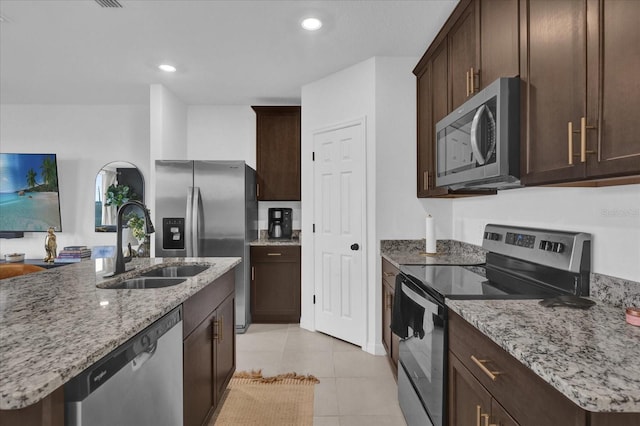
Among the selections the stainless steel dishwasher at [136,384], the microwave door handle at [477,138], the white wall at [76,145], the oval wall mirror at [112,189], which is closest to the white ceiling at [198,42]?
the white wall at [76,145]

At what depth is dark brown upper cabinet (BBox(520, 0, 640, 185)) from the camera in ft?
3.39

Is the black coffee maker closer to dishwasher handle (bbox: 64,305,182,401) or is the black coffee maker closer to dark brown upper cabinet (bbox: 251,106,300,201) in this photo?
dark brown upper cabinet (bbox: 251,106,300,201)

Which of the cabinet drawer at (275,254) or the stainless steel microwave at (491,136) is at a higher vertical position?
the stainless steel microwave at (491,136)

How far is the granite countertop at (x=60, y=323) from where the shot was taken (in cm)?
76

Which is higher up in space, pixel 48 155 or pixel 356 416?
pixel 48 155

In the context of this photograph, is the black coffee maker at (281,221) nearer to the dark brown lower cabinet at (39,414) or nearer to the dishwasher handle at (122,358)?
the dishwasher handle at (122,358)

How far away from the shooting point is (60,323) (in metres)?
1.12

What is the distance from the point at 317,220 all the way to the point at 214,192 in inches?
43.7

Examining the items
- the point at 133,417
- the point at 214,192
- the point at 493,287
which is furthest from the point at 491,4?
the point at 214,192

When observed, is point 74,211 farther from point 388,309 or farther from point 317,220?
point 388,309

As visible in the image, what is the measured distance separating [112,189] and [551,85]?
4.78m

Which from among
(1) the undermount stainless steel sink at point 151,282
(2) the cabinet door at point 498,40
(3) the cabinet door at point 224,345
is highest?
(2) the cabinet door at point 498,40

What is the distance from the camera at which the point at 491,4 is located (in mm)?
1826

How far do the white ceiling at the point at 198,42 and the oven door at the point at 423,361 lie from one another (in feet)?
6.06
